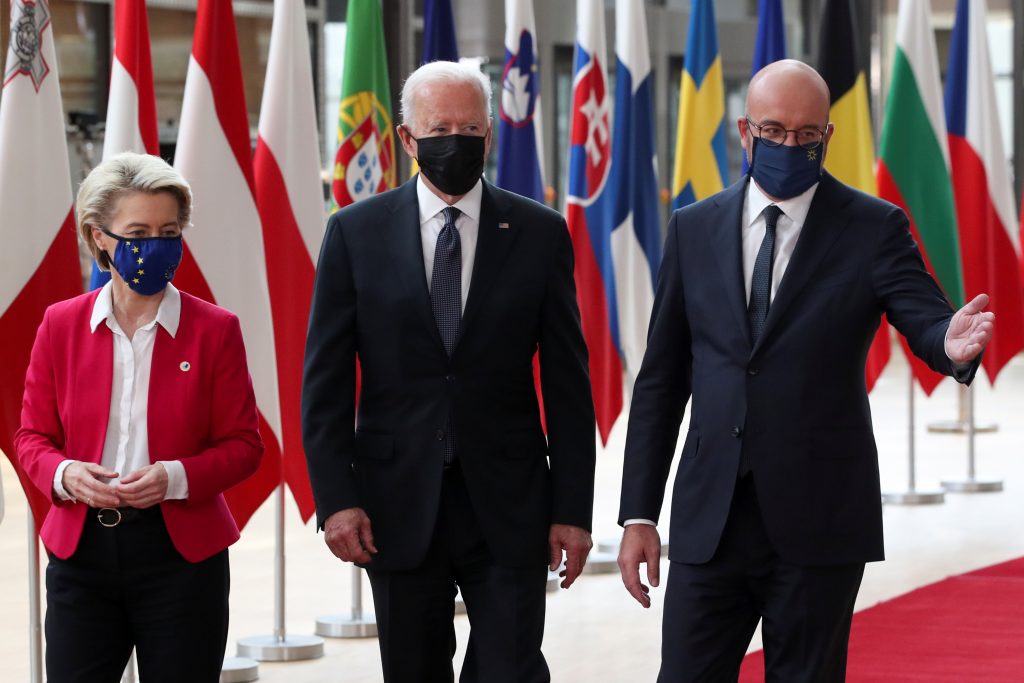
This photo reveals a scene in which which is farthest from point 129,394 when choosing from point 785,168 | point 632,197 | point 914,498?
point 914,498

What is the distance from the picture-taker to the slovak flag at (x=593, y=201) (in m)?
7.34

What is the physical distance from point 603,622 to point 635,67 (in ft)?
9.35

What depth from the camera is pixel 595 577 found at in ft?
23.5

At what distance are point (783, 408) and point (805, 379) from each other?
7cm

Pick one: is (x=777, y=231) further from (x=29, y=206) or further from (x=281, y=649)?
(x=281, y=649)

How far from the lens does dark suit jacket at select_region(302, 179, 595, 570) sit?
3250 mm

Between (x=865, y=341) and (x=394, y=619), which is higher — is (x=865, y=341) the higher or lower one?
the higher one

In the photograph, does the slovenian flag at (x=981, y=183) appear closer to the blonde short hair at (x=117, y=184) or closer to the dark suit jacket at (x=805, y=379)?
the dark suit jacket at (x=805, y=379)

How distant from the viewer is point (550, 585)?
686 centimetres

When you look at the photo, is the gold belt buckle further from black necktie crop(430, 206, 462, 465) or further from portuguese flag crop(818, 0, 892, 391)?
portuguese flag crop(818, 0, 892, 391)

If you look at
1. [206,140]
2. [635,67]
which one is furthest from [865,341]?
[635,67]

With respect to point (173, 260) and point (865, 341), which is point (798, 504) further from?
point (173, 260)

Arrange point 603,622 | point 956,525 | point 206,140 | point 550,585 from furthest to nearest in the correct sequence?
point 956,525 → point 550,585 → point 603,622 → point 206,140

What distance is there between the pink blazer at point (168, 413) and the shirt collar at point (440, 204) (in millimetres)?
461
